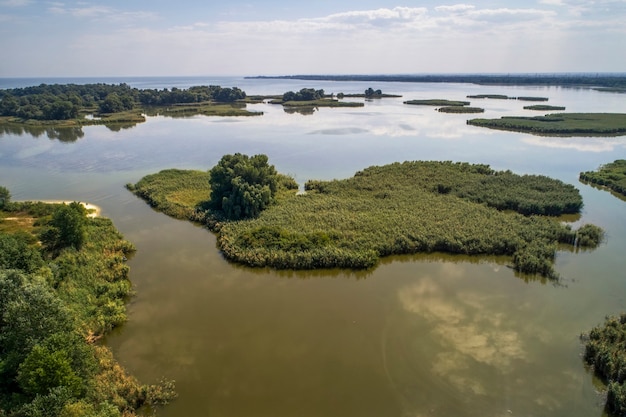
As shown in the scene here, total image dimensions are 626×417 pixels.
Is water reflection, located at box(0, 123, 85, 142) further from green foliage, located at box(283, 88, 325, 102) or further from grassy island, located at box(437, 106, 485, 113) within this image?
grassy island, located at box(437, 106, 485, 113)

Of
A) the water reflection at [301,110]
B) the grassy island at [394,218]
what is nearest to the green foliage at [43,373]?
the grassy island at [394,218]

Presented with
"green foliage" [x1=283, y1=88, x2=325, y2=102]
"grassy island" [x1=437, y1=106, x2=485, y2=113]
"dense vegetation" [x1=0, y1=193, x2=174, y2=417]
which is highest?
"green foliage" [x1=283, y1=88, x2=325, y2=102]

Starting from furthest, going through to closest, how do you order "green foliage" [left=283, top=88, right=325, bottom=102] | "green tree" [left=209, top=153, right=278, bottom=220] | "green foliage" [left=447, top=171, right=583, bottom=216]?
1. "green foliage" [left=283, top=88, right=325, bottom=102]
2. "green foliage" [left=447, top=171, right=583, bottom=216]
3. "green tree" [left=209, top=153, right=278, bottom=220]

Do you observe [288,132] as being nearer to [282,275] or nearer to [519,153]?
[519,153]

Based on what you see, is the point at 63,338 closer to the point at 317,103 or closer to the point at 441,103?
the point at 317,103

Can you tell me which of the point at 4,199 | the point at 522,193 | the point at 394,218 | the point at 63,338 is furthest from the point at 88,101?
the point at 63,338

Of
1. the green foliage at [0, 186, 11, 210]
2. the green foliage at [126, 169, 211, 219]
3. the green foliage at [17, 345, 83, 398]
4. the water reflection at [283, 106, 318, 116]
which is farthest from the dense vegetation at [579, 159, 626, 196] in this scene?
the water reflection at [283, 106, 318, 116]

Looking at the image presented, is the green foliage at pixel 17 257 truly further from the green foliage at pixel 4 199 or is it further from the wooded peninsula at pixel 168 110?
the wooded peninsula at pixel 168 110
